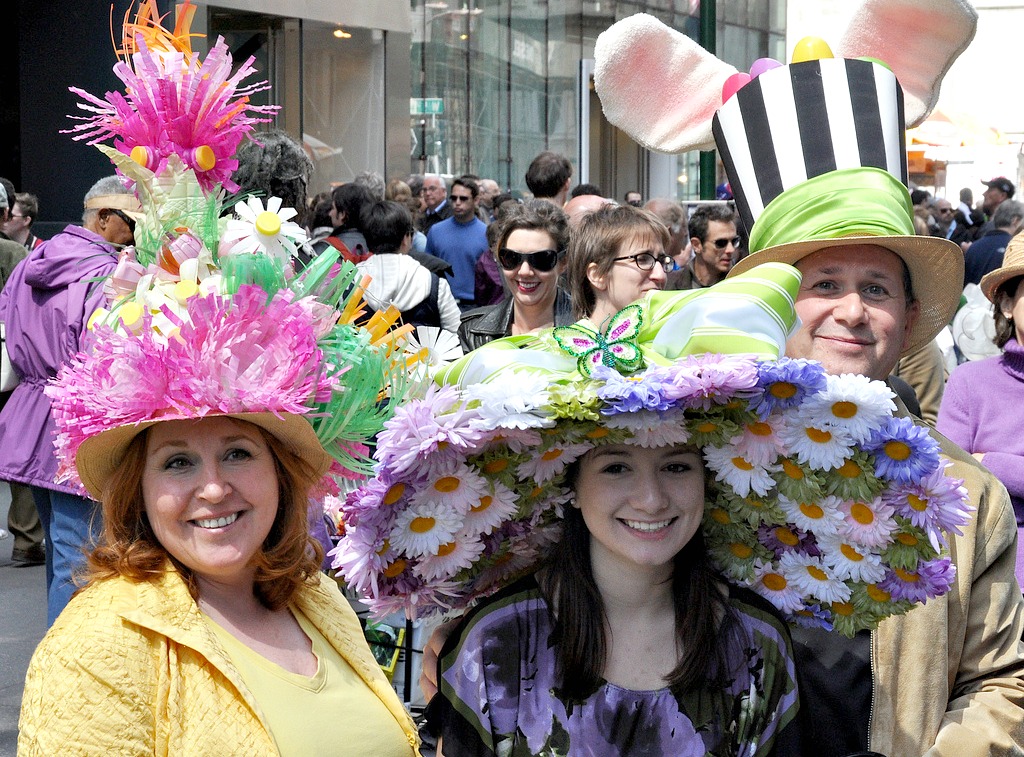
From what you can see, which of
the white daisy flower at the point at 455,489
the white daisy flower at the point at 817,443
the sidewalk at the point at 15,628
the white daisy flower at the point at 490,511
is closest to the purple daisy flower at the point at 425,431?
the white daisy flower at the point at 455,489

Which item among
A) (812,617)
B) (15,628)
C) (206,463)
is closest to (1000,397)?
(812,617)

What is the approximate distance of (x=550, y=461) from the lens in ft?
7.52

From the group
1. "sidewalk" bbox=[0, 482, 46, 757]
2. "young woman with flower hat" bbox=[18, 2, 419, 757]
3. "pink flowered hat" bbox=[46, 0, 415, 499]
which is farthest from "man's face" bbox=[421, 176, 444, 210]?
"young woman with flower hat" bbox=[18, 2, 419, 757]

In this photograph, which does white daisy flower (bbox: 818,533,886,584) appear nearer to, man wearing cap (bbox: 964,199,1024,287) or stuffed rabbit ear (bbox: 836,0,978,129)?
stuffed rabbit ear (bbox: 836,0,978,129)

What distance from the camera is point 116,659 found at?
81.8 inches

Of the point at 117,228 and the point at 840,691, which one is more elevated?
the point at 117,228

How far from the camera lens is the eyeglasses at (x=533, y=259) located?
210 inches

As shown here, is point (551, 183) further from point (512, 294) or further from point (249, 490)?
point (249, 490)

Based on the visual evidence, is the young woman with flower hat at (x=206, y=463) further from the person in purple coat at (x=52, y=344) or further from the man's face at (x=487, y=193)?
the man's face at (x=487, y=193)

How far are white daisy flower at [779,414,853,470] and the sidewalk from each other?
375 cm

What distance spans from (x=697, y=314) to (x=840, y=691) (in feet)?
2.89

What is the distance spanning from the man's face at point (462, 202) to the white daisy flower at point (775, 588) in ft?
26.5

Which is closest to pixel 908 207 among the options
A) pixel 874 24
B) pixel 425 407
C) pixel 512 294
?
pixel 874 24

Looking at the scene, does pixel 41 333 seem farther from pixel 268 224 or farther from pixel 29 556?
pixel 29 556
